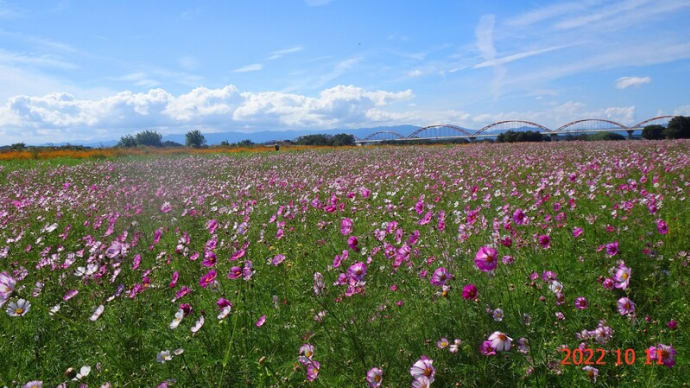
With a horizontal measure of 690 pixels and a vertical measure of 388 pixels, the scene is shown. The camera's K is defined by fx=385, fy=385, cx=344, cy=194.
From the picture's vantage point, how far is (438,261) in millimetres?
2615

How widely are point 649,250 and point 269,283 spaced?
9.08ft

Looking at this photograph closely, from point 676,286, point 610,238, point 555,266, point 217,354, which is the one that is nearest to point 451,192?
point 610,238

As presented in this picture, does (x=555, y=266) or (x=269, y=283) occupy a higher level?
(x=555, y=266)

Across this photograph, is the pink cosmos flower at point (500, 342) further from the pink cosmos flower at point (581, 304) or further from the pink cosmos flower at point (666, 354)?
the pink cosmos flower at point (581, 304)

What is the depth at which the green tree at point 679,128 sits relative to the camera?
31.2 metres

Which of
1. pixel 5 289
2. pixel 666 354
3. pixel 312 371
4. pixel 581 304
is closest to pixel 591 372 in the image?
pixel 666 354

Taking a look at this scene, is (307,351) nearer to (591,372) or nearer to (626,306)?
(591,372)

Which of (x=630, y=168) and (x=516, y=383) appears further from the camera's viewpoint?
(x=630, y=168)

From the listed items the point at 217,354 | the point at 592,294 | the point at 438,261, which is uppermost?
the point at 438,261

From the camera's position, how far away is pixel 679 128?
103 ft

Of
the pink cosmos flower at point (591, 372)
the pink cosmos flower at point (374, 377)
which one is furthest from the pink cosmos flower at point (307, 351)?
the pink cosmos flower at point (591, 372)

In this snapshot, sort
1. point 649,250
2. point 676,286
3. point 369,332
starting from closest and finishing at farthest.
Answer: point 369,332, point 676,286, point 649,250

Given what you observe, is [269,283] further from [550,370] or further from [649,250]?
[649,250]

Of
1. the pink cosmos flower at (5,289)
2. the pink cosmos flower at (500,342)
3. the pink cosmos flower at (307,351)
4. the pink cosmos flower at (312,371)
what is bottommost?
the pink cosmos flower at (312,371)
